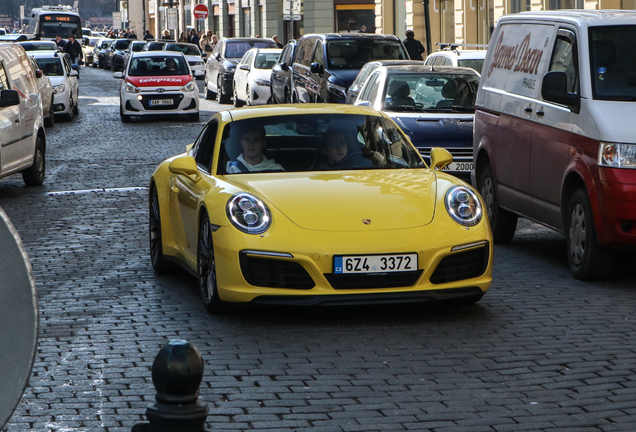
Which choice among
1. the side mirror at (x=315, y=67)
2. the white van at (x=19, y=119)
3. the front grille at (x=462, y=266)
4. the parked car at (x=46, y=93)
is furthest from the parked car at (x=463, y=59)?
the front grille at (x=462, y=266)

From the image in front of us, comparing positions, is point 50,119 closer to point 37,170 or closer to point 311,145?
point 37,170

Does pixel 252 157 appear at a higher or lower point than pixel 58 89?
lower

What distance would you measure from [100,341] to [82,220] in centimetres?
532

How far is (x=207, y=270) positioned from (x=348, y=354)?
148 cm

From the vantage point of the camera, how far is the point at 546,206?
882cm

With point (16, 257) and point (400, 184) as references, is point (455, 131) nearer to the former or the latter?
point (400, 184)

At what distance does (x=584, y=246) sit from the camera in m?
8.10

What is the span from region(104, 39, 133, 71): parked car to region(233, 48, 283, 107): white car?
1053 inches

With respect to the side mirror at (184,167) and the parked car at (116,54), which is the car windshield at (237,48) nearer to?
the parked car at (116,54)

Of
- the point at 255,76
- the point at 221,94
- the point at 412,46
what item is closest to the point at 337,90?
the point at 255,76

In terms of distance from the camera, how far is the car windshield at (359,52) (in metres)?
20.7

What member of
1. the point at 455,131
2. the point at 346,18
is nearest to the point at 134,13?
the point at 346,18

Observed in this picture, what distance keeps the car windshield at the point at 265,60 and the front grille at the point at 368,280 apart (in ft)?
73.2

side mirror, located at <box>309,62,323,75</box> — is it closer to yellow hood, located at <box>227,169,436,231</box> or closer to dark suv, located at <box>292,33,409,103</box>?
dark suv, located at <box>292,33,409,103</box>
